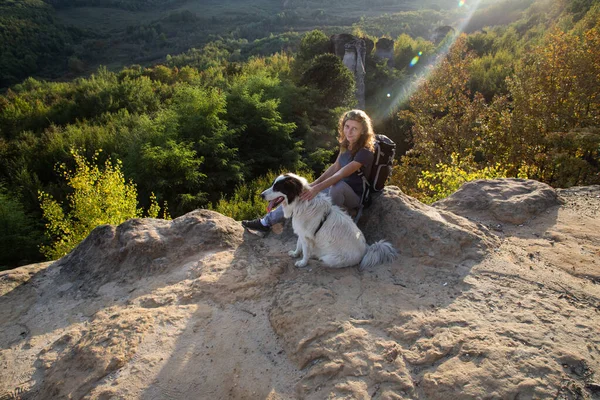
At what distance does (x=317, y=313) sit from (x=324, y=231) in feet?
3.13

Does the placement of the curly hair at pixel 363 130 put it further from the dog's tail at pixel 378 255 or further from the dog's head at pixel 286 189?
the dog's tail at pixel 378 255

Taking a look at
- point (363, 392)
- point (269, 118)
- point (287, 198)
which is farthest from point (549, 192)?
point (269, 118)

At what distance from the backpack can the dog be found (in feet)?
2.42

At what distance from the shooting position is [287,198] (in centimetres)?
365

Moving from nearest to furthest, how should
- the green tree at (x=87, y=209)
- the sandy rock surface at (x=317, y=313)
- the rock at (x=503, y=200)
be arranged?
the sandy rock surface at (x=317, y=313)
the rock at (x=503, y=200)
the green tree at (x=87, y=209)

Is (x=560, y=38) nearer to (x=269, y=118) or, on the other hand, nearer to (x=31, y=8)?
(x=269, y=118)

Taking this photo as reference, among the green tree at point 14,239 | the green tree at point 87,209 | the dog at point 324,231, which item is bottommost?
the green tree at point 14,239

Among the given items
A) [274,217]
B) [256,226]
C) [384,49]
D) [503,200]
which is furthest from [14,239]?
[384,49]

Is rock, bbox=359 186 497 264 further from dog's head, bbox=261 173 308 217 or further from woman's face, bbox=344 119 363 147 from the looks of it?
dog's head, bbox=261 173 308 217

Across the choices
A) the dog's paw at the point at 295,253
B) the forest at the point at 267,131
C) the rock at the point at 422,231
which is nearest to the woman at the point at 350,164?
the rock at the point at 422,231

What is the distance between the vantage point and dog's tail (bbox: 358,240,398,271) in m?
3.65

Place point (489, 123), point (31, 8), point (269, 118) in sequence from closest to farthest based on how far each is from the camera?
point (489, 123), point (269, 118), point (31, 8)

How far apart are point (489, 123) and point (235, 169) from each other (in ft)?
27.3

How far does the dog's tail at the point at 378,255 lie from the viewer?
144 inches
